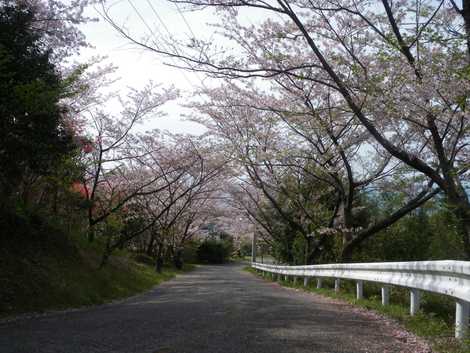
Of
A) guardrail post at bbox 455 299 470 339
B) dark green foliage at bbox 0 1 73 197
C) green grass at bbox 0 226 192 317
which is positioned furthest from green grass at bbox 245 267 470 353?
dark green foliage at bbox 0 1 73 197

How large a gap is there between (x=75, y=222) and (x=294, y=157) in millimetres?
8038

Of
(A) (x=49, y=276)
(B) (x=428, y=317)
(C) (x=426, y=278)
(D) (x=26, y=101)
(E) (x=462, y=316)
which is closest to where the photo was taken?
(E) (x=462, y=316)

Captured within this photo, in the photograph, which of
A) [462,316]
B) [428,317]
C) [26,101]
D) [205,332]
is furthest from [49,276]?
[462,316]

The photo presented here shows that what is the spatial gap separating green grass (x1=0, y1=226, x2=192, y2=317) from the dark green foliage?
5.47ft

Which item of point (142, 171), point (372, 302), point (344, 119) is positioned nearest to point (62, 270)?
point (372, 302)

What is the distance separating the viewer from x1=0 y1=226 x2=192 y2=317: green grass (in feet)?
27.5

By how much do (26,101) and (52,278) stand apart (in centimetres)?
393

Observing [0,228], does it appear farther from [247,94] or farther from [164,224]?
[164,224]

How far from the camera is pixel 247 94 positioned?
15.9 metres

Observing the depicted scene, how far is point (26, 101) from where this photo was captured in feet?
26.3

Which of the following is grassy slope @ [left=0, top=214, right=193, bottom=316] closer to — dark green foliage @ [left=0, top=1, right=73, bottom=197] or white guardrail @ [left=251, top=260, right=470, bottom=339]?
dark green foliage @ [left=0, top=1, right=73, bottom=197]

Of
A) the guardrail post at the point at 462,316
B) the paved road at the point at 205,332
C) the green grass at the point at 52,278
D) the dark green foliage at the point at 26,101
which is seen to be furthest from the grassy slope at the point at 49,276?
the guardrail post at the point at 462,316

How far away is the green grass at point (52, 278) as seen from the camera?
837 centimetres

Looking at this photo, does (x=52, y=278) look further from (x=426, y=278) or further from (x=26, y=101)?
(x=426, y=278)
